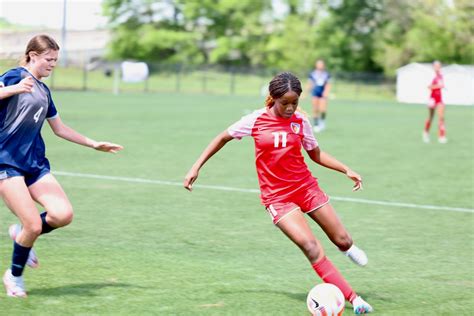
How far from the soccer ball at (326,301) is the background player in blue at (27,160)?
6.59 feet

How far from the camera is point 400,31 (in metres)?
72.2

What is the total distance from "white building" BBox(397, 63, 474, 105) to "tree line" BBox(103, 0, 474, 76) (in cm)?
298

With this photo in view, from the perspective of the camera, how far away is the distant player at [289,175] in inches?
236

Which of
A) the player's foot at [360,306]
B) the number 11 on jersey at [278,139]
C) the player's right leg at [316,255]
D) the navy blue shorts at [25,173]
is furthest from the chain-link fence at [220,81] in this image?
the player's foot at [360,306]

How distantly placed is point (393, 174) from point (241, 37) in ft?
204

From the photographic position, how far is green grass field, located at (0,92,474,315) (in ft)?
20.6

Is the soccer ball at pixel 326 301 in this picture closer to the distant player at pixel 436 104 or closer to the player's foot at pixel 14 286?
the player's foot at pixel 14 286

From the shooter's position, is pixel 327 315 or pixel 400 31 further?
pixel 400 31

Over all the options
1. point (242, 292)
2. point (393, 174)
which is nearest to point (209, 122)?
point (393, 174)

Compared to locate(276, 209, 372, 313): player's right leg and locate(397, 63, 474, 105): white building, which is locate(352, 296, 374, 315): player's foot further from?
locate(397, 63, 474, 105): white building

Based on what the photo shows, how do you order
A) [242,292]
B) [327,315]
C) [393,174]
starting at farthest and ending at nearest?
[393,174] → [242,292] → [327,315]

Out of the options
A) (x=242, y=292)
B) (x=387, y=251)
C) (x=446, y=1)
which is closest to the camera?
(x=242, y=292)

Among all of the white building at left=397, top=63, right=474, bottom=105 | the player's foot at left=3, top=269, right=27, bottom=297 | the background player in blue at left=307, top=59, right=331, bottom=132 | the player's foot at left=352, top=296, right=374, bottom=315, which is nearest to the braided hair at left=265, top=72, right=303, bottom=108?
the player's foot at left=352, top=296, right=374, bottom=315

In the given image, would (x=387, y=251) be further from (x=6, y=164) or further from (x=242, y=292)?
(x=6, y=164)
